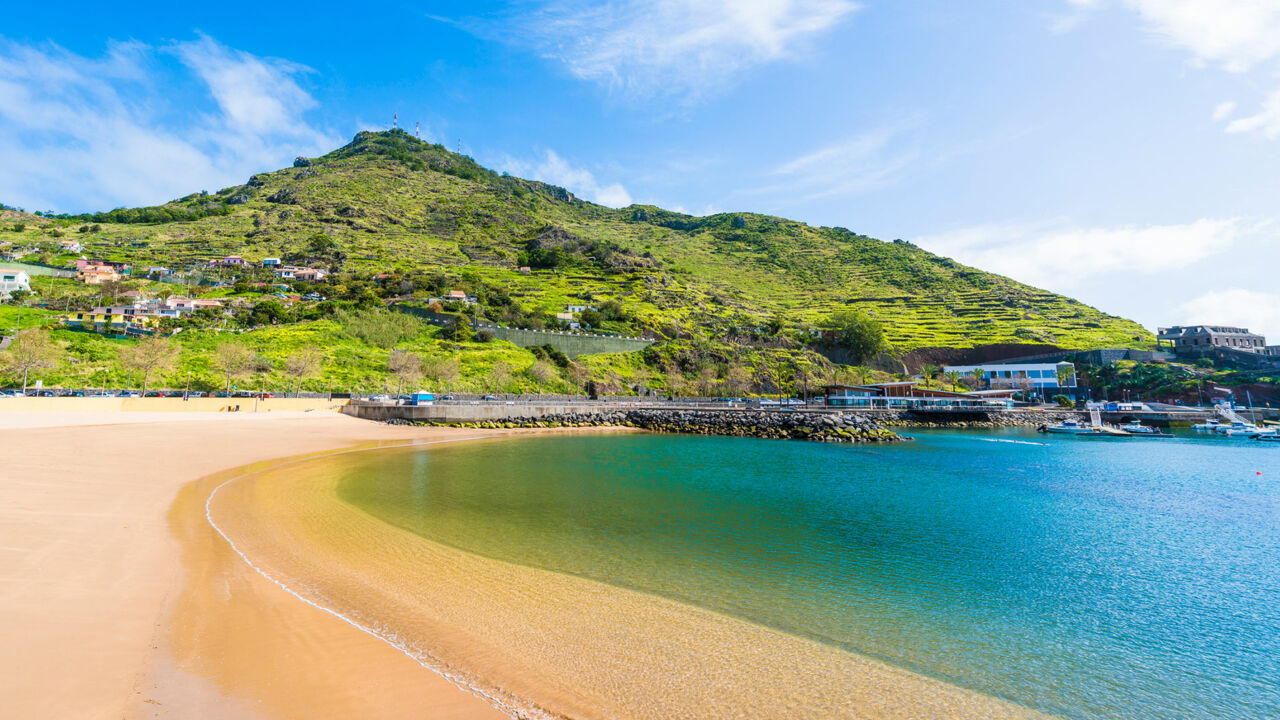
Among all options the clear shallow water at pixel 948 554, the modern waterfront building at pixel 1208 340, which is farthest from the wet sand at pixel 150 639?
the modern waterfront building at pixel 1208 340

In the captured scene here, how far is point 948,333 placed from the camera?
112m

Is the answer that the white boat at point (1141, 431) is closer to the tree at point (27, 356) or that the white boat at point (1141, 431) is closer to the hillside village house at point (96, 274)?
the tree at point (27, 356)

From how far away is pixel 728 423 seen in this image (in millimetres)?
52750

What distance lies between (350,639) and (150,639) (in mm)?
2280

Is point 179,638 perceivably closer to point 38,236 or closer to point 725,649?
point 725,649

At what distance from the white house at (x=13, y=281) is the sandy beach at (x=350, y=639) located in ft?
352

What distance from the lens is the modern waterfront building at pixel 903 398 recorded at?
71.4m

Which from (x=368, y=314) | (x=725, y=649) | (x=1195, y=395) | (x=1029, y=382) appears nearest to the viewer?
(x=725, y=649)

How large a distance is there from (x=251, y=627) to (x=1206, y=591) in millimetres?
17984

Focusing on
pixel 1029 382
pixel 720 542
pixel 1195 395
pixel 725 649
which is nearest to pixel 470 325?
pixel 720 542

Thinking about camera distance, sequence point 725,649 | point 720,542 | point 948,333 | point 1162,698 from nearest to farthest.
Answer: point 1162,698 → point 725,649 → point 720,542 → point 948,333

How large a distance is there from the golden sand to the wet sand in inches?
21.1

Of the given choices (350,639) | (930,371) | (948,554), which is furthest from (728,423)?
(930,371)

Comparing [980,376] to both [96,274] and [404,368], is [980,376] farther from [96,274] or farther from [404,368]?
[96,274]
